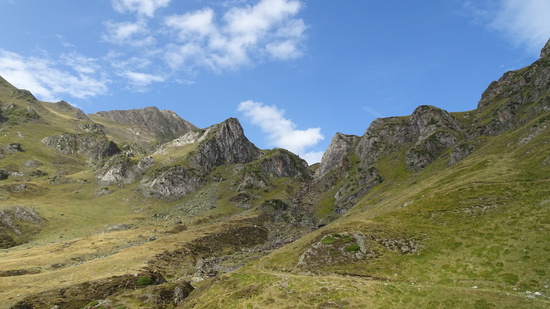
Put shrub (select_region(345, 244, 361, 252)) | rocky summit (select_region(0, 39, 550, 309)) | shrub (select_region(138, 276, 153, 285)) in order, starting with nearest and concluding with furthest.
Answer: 1. rocky summit (select_region(0, 39, 550, 309))
2. shrub (select_region(345, 244, 361, 252))
3. shrub (select_region(138, 276, 153, 285))

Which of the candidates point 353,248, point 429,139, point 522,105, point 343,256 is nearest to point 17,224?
point 343,256

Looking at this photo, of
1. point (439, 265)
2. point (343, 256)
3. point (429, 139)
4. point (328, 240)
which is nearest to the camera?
point (439, 265)

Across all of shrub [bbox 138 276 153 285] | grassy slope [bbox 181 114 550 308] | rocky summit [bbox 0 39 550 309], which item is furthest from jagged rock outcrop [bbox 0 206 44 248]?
grassy slope [bbox 181 114 550 308]

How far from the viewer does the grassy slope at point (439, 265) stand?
33562 millimetres

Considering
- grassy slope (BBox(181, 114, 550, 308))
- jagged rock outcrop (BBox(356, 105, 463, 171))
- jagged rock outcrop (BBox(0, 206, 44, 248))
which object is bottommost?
grassy slope (BBox(181, 114, 550, 308))

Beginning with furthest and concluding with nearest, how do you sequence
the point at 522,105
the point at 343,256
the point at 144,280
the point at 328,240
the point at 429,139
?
the point at 429,139 < the point at 522,105 < the point at 144,280 < the point at 328,240 < the point at 343,256

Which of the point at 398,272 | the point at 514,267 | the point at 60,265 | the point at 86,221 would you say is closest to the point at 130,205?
the point at 86,221

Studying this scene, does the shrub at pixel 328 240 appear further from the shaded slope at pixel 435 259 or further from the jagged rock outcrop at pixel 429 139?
the jagged rock outcrop at pixel 429 139

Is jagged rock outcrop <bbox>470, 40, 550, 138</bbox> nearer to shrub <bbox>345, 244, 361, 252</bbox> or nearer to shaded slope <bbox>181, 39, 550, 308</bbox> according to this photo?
shaded slope <bbox>181, 39, 550, 308</bbox>

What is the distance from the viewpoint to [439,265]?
42.2 meters

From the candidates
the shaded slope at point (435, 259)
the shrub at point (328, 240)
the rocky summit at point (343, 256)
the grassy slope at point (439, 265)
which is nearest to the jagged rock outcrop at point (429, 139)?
the rocky summit at point (343, 256)

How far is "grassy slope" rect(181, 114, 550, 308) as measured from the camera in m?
33.6

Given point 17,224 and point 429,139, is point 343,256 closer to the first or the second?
point 429,139

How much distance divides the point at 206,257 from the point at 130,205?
383 ft
